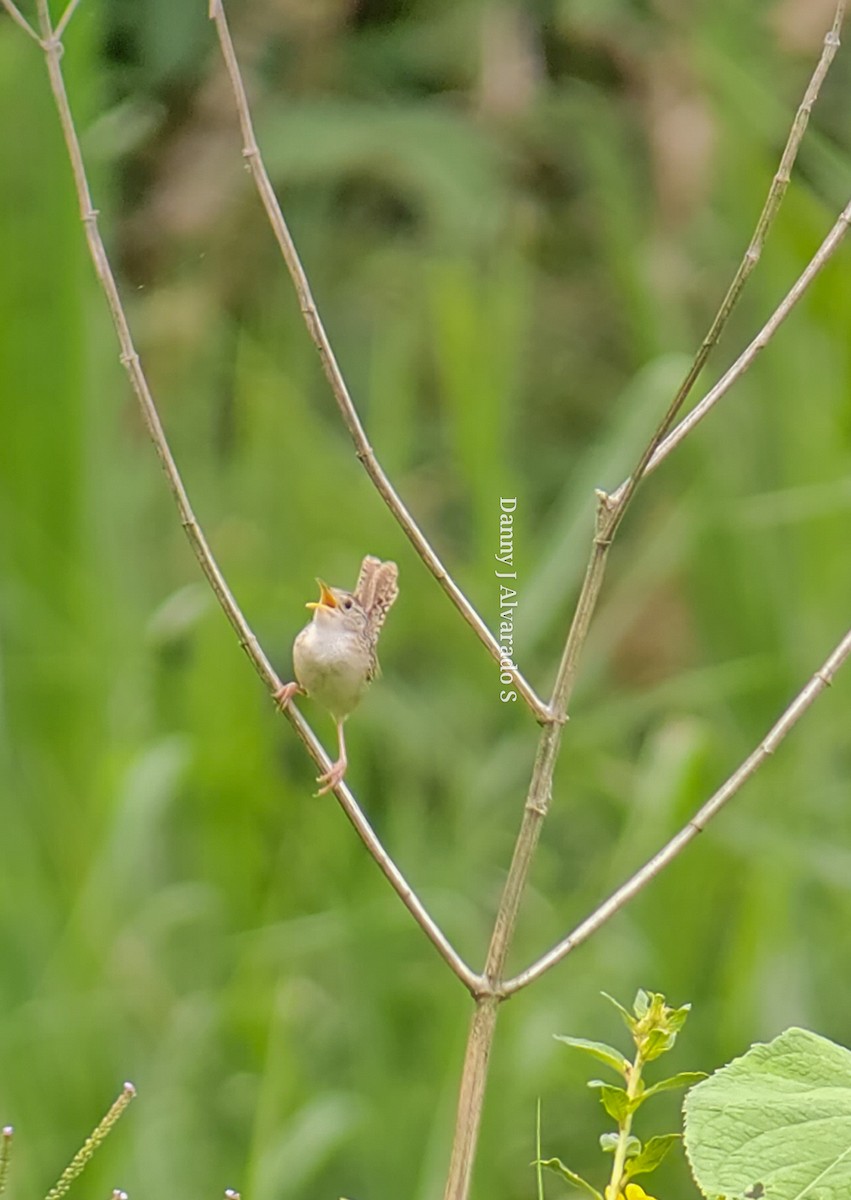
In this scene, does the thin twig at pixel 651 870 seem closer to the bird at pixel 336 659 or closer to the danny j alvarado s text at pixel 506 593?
the danny j alvarado s text at pixel 506 593

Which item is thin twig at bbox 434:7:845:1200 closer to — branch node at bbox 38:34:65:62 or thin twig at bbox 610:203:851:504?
thin twig at bbox 610:203:851:504

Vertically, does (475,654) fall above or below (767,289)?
below

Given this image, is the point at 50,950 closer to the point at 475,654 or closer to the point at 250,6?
the point at 475,654

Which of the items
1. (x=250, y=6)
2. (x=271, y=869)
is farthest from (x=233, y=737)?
(x=250, y=6)

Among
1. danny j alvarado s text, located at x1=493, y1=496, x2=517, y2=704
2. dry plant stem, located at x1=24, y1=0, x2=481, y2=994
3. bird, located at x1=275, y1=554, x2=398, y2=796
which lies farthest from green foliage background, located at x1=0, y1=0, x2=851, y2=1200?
dry plant stem, located at x1=24, y1=0, x2=481, y2=994

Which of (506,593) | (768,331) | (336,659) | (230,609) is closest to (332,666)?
(336,659)
